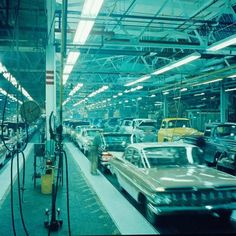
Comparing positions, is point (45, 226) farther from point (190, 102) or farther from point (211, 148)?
point (190, 102)

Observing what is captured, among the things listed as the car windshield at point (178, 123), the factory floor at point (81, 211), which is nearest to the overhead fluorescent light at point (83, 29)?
the factory floor at point (81, 211)

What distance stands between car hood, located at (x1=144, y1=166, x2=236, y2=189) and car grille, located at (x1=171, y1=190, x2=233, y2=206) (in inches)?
5.3

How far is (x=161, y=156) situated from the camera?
7.51 m

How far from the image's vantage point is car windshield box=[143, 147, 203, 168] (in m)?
7.41

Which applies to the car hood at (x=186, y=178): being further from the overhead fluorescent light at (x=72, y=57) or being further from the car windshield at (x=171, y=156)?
the overhead fluorescent light at (x=72, y=57)

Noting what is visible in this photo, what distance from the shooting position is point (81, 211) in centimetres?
738

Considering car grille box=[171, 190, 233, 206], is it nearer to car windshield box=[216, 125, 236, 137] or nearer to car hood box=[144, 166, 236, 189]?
car hood box=[144, 166, 236, 189]

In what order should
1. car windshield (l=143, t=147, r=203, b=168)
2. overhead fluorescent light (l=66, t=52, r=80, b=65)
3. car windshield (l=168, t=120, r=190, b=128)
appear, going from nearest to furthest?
1. car windshield (l=143, t=147, r=203, b=168)
2. overhead fluorescent light (l=66, t=52, r=80, b=65)
3. car windshield (l=168, t=120, r=190, b=128)

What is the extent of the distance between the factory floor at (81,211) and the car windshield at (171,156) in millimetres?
1270

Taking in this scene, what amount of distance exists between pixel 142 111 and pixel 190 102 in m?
9.47

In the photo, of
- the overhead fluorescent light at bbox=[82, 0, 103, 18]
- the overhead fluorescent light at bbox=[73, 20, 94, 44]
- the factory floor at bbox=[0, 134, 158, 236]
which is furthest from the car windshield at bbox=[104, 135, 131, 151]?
the overhead fluorescent light at bbox=[82, 0, 103, 18]

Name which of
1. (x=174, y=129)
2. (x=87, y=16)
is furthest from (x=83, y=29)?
(x=174, y=129)

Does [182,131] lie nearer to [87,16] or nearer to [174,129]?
[174,129]

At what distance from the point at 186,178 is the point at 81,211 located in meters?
2.61
